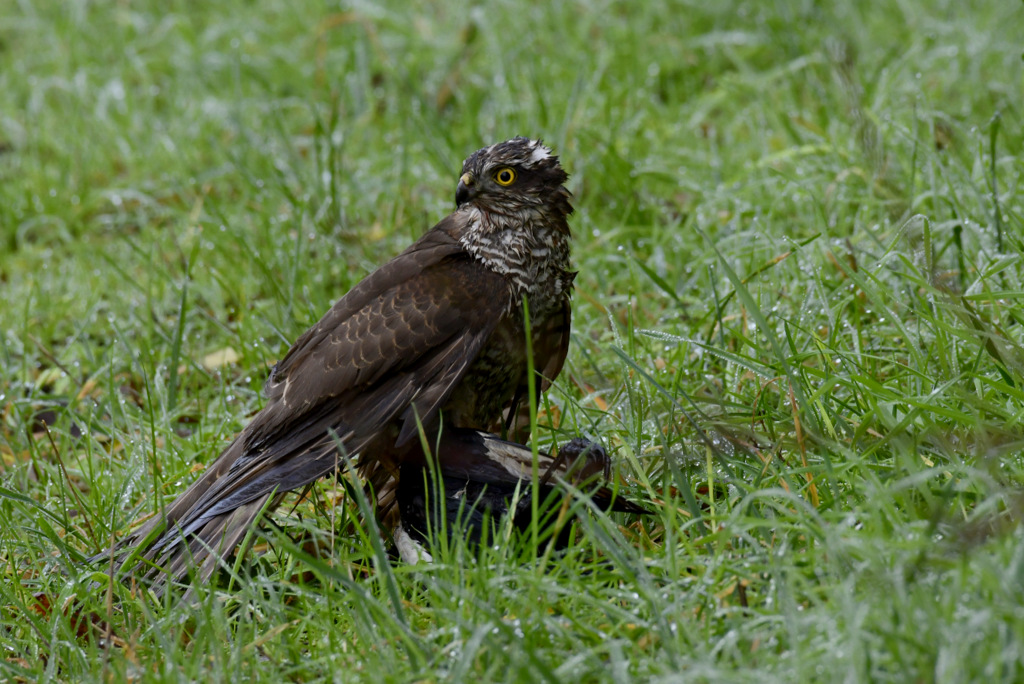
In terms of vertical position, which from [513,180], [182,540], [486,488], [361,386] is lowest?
[486,488]

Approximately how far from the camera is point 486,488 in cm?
296

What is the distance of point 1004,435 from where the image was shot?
2.61 metres

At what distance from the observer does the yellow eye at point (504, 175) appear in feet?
11.3

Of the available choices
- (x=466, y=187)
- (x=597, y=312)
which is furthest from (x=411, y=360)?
(x=597, y=312)

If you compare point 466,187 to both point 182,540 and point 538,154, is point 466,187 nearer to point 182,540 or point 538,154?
point 538,154

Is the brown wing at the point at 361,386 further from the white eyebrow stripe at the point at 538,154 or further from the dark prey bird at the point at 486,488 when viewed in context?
the white eyebrow stripe at the point at 538,154

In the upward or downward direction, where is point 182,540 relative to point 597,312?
upward

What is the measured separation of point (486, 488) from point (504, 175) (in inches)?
42.6

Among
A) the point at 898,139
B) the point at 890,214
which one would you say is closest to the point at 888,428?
the point at 890,214

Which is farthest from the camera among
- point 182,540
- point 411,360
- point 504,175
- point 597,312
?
point 597,312

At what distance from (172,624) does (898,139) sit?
11.7 feet

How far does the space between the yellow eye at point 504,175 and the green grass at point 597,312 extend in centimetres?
69

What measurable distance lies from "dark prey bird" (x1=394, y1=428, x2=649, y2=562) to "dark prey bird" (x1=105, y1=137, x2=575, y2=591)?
0.39ft

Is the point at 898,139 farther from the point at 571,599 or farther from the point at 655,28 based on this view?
the point at 571,599
